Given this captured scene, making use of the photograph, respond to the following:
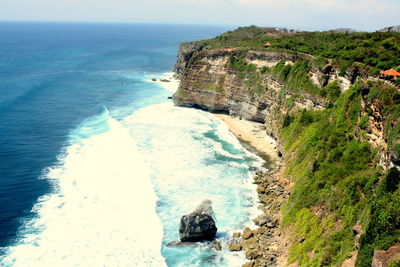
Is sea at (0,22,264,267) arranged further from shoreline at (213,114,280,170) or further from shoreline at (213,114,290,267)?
shoreline at (213,114,280,170)

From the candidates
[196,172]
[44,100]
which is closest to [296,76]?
[196,172]

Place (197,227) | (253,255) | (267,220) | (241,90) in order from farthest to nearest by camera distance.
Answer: (241,90) → (267,220) → (197,227) → (253,255)

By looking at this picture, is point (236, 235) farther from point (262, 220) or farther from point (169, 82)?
point (169, 82)

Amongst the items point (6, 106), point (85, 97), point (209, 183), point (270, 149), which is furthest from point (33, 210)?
point (85, 97)

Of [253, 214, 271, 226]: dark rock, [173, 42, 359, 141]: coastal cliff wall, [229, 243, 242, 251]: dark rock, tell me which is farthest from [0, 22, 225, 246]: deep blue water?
[253, 214, 271, 226]: dark rock

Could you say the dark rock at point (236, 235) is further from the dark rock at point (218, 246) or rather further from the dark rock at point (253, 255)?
the dark rock at point (253, 255)

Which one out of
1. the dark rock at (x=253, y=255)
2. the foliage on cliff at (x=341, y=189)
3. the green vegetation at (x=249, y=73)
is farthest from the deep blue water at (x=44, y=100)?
the foliage on cliff at (x=341, y=189)
